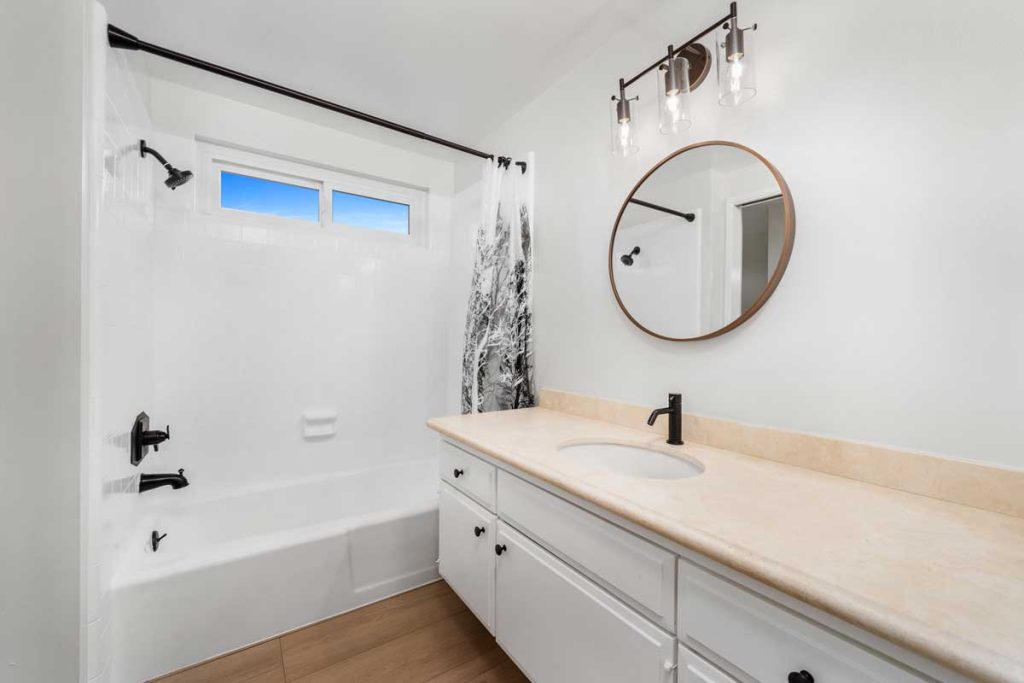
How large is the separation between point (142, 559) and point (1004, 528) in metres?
2.51

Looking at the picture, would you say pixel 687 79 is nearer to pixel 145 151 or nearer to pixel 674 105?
pixel 674 105

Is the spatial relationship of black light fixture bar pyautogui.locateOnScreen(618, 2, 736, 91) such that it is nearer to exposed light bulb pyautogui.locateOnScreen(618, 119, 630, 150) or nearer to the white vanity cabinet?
exposed light bulb pyautogui.locateOnScreen(618, 119, 630, 150)

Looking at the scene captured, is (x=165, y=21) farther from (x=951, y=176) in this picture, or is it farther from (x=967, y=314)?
(x=967, y=314)

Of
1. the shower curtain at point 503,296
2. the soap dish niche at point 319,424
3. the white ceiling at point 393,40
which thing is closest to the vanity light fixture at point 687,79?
the white ceiling at point 393,40

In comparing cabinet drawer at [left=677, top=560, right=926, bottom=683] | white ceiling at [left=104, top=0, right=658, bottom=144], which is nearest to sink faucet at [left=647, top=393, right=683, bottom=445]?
cabinet drawer at [left=677, top=560, right=926, bottom=683]

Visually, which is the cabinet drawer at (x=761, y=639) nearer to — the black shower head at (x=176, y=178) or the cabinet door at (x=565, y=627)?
the cabinet door at (x=565, y=627)

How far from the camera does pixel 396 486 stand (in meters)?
2.57

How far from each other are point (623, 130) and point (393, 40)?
1037 millimetres

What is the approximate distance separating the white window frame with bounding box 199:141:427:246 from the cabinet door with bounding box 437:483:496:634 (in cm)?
172

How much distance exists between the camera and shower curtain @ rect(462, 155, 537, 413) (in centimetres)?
198

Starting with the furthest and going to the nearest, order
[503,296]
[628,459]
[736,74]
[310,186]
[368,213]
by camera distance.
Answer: [368,213]
[310,186]
[503,296]
[628,459]
[736,74]

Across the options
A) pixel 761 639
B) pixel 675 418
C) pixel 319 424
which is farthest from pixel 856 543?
pixel 319 424

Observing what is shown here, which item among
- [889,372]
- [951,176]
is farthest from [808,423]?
[951,176]

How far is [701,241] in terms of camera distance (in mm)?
1331
